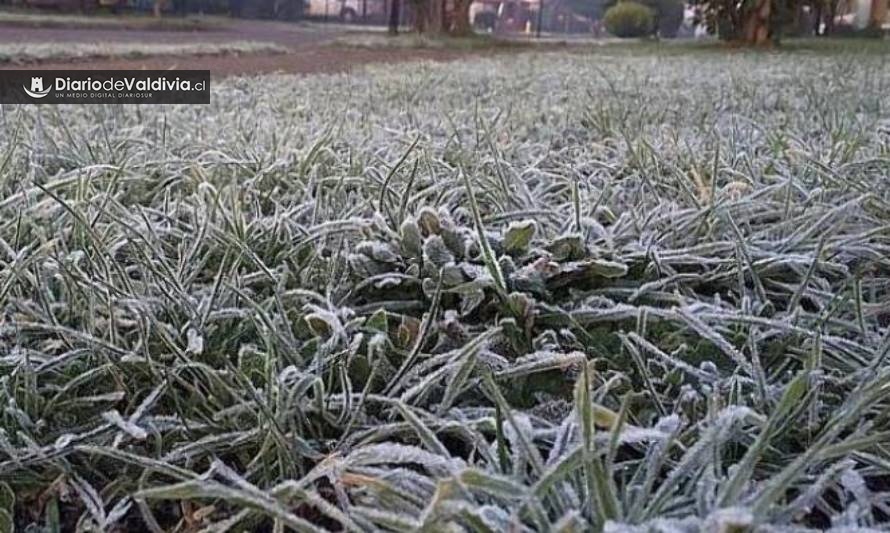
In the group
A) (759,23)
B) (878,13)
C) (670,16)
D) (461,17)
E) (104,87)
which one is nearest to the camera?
(104,87)

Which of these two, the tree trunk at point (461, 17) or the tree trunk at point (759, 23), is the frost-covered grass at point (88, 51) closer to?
the tree trunk at point (461, 17)

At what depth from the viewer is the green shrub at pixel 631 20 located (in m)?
15.1

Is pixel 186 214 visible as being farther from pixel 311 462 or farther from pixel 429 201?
pixel 311 462

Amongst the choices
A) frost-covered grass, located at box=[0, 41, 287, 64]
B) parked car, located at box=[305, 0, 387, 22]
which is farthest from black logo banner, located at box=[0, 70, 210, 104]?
parked car, located at box=[305, 0, 387, 22]

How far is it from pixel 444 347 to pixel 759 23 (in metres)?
9.33

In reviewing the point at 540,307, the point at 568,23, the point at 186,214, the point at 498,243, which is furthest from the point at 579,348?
the point at 568,23

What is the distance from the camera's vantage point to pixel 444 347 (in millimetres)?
734

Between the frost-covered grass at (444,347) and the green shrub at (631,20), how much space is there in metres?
14.6

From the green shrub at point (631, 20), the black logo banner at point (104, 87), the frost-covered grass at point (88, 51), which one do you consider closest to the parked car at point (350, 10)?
the green shrub at point (631, 20)

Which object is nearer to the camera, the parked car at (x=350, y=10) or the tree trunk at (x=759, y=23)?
the tree trunk at (x=759, y=23)

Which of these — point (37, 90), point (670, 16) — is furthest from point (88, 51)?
point (670, 16)

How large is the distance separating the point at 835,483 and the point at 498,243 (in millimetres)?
405

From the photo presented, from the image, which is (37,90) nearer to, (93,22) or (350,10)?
(93,22)

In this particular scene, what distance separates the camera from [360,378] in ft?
2.23
